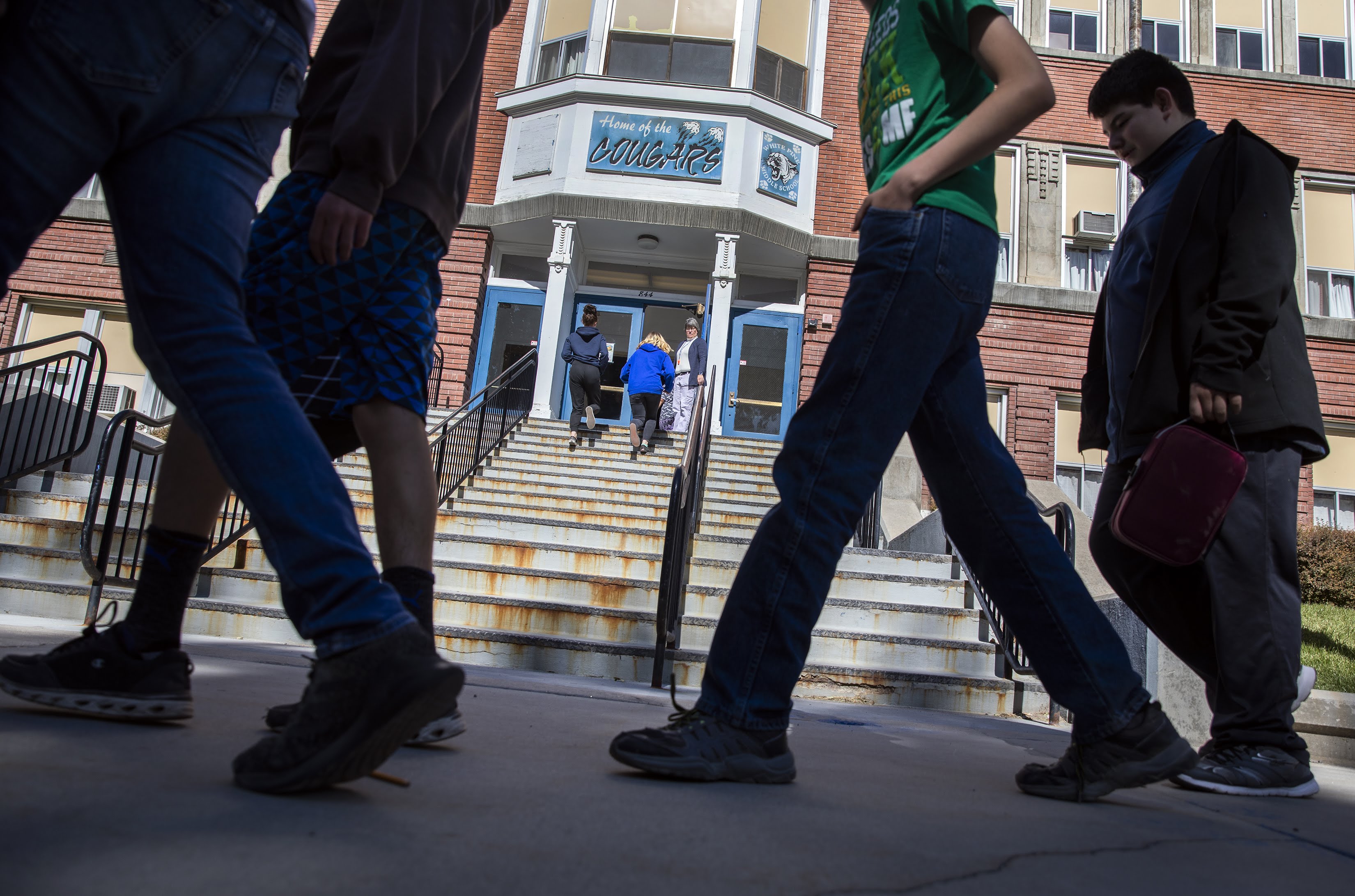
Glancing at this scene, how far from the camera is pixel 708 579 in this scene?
6.46 metres

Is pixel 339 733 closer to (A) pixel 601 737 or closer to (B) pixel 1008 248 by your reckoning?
(A) pixel 601 737

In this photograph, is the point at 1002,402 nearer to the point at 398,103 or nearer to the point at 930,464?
the point at 930,464

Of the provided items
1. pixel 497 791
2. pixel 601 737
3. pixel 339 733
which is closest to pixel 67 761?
pixel 339 733

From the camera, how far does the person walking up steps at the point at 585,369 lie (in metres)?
10.9

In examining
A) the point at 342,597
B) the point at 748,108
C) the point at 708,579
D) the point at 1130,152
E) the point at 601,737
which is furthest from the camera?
the point at 748,108

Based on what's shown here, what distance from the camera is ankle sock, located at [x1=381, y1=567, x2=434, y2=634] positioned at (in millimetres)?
1849

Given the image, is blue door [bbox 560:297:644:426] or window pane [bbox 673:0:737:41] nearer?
window pane [bbox 673:0:737:41]

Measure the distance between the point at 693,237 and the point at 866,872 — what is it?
42.6ft

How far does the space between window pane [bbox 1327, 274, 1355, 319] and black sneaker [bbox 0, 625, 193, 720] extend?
56.3ft

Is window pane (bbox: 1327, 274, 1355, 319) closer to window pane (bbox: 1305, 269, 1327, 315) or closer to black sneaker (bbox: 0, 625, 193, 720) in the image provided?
window pane (bbox: 1305, 269, 1327, 315)

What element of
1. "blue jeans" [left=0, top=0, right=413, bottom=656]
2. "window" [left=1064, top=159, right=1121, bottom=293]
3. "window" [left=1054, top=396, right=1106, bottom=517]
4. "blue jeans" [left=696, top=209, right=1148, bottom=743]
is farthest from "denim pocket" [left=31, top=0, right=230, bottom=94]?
"window" [left=1064, top=159, right=1121, bottom=293]

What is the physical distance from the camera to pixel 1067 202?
14.5 m

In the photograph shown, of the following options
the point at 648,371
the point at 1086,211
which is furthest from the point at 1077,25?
the point at 648,371

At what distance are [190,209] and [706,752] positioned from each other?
125cm
